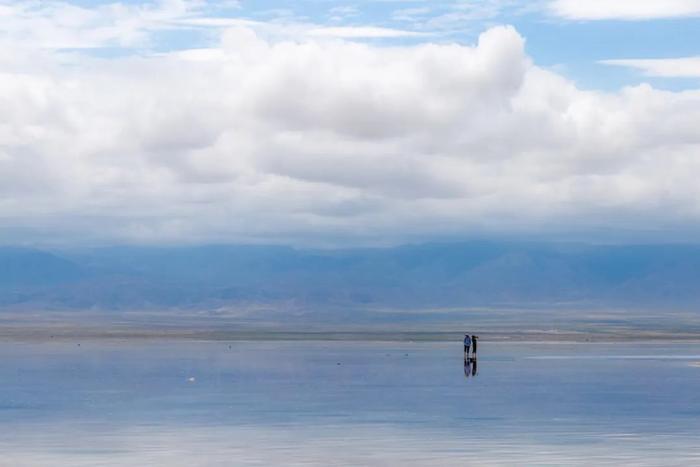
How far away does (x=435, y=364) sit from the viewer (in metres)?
62.9

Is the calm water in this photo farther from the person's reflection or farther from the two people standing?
the two people standing

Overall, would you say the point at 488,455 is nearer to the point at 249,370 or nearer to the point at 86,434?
the point at 86,434

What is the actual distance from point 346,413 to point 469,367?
2459cm

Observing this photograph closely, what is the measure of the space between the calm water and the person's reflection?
16.4 inches

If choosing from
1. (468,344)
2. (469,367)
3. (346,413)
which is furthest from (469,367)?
(346,413)

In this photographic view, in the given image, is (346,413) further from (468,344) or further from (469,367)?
(468,344)

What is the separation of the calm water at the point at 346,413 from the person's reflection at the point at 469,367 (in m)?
0.42

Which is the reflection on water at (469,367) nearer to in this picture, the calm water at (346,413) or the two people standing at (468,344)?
the two people standing at (468,344)

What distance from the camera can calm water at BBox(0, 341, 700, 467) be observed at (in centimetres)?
2633

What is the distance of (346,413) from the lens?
34.8 metres

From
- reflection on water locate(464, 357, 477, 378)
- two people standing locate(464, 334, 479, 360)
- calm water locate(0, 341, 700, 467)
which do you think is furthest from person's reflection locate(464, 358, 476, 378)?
calm water locate(0, 341, 700, 467)

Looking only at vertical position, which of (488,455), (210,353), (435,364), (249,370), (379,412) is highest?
(210,353)

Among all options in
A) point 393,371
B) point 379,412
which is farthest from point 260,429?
point 393,371

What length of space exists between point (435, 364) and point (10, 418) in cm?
3193
